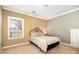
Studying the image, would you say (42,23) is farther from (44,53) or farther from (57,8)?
(44,53)

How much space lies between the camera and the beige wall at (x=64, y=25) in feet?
3.29

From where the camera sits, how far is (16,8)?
102 centimetres

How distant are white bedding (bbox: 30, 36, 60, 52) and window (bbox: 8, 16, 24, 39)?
21cm

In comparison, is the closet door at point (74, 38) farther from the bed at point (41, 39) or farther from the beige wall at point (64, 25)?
the bed at point (41, 39)

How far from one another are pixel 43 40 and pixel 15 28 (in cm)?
52

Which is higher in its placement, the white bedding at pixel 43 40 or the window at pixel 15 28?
the window at pixel 15 28

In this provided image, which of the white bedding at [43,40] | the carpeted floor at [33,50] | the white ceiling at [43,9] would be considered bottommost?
the carpeted floor at [33,50]

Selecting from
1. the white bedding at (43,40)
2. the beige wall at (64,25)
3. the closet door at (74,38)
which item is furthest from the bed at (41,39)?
the closet door at (74,38)

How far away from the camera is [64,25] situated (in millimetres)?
1079

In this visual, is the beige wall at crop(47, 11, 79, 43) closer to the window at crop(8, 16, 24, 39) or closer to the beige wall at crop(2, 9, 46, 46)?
the beige wall at crop(2, 9, 46, 46)
